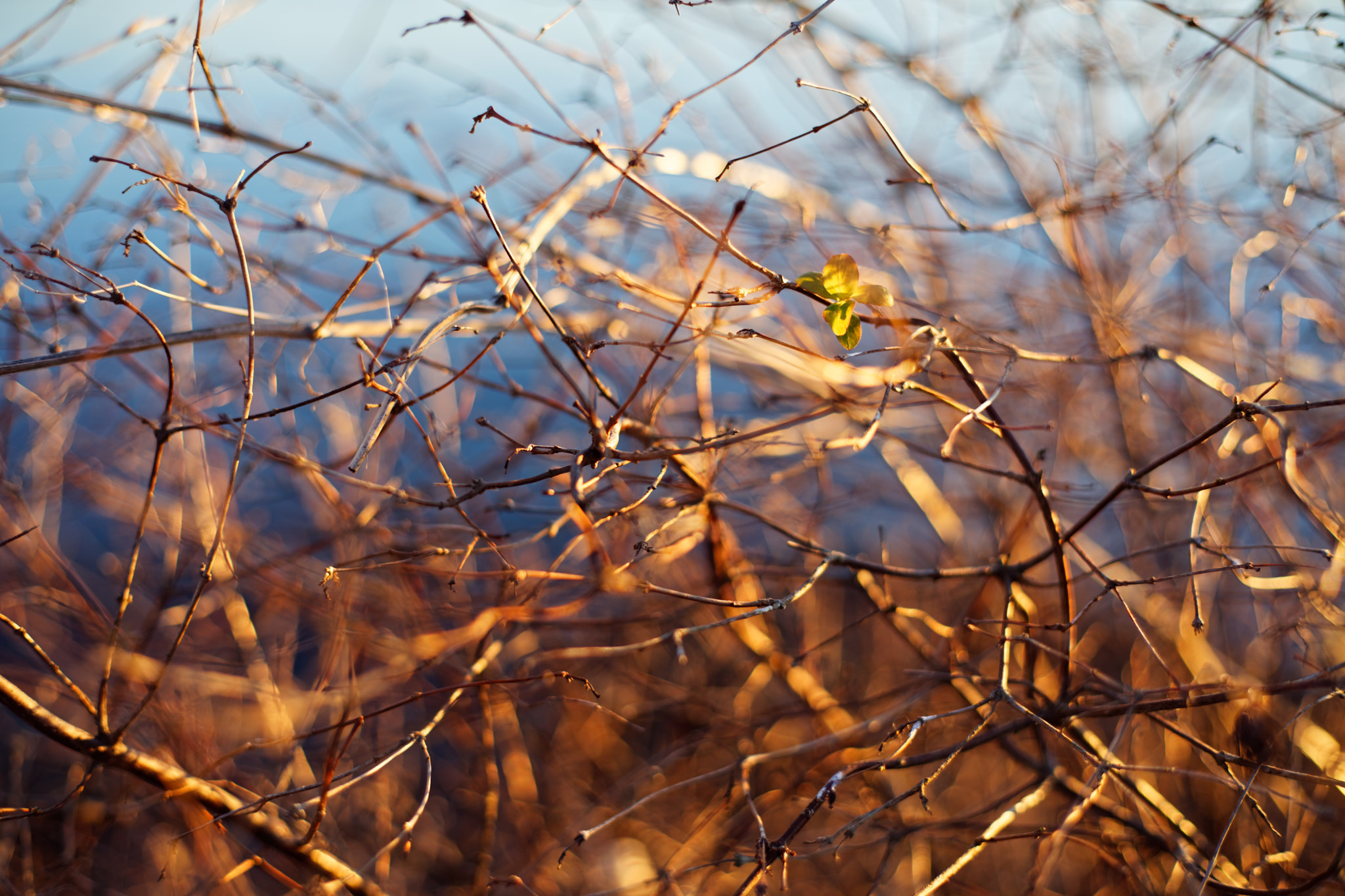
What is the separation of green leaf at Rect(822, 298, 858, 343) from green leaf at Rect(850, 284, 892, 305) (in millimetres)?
14

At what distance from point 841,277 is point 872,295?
0.05m

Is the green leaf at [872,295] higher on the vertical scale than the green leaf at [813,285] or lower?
lower

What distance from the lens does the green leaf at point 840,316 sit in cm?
95

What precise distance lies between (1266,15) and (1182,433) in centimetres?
198

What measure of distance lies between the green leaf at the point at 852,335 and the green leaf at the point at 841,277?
3 centimetres

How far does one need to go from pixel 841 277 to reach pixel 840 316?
52mm

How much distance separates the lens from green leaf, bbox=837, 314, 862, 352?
3.18 feet

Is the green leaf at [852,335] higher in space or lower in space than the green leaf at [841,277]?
lower

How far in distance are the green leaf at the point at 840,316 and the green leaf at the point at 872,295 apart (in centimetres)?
1

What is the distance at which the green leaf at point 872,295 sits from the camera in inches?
36.8

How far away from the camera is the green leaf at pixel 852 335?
970 millimetres

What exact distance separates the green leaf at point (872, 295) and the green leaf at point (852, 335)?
0.03m

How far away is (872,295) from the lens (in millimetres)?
948

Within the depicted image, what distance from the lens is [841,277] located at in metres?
0.96
